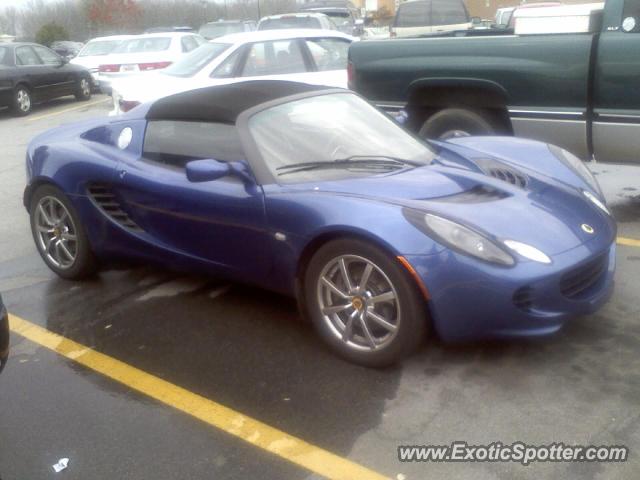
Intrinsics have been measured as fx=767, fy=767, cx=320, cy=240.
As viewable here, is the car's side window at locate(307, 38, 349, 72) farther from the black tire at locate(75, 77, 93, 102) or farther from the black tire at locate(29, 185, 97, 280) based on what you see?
the black tire at locate(75, 77, 93, 102)

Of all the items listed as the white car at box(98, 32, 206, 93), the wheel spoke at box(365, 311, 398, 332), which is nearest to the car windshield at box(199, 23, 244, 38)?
the white car at box(98, 32, 206, 93)

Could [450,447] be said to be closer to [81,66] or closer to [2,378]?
[2,378]

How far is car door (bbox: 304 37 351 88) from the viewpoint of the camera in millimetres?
9172

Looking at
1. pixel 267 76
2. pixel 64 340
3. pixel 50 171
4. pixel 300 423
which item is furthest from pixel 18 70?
pixel 300 423

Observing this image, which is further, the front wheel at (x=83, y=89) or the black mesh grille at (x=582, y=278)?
the front wheel at (x=83, y=89)

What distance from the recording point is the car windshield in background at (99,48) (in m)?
17.9

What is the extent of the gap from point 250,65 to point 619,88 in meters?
4.52

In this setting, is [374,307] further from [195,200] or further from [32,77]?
[32,77]

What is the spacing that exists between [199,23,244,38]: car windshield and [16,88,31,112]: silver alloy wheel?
8.56 meters

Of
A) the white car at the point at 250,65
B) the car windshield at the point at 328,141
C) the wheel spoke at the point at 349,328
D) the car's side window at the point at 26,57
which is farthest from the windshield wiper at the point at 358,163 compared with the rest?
the car's side window at the point at 26,57

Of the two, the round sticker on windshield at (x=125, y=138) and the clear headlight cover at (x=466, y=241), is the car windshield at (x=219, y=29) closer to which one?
the round sticker on windshield at (x=125, y=138)

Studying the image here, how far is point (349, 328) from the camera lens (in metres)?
3.80

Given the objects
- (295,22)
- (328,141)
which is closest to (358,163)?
(328,141)

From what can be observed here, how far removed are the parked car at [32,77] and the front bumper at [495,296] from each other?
14349mm
